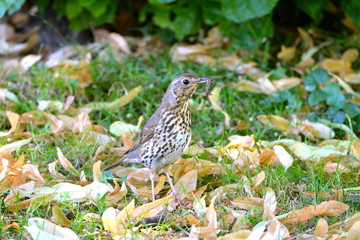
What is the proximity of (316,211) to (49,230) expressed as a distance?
167cm

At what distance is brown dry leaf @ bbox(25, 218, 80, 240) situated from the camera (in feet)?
11.0

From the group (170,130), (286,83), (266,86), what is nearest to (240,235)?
(170,130)

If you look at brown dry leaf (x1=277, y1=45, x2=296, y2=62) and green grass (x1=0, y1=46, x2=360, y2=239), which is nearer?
green grass (x1=0, y1=46, x2=360, y2=239)

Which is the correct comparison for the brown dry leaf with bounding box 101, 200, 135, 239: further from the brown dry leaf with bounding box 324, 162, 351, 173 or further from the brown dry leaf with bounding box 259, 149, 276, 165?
the brown dry leaf with bounding box 324, 162, 351, 173

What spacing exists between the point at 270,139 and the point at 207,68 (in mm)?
1327

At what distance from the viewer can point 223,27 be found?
21.0 ft

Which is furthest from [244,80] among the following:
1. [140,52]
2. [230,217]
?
[230,217]

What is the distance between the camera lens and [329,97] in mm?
5383

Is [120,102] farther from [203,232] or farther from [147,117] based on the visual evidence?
[203,232]

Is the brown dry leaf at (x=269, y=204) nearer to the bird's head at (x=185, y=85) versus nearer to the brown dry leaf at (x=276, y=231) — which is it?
the brown dry leaf at (x=276, y=231)

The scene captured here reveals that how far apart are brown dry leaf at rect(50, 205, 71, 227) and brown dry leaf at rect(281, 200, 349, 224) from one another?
140 centimetres

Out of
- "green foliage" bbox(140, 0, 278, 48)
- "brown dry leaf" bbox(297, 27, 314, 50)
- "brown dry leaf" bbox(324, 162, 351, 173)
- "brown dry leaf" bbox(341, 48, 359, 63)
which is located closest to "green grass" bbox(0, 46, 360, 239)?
"brown dry leaf" bbox(324, 162, 351, 173)

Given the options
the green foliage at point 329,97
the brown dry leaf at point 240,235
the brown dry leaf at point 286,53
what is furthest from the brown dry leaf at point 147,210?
the brown dry leaf at point 286,53

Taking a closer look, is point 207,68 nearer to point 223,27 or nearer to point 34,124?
point 223,27
